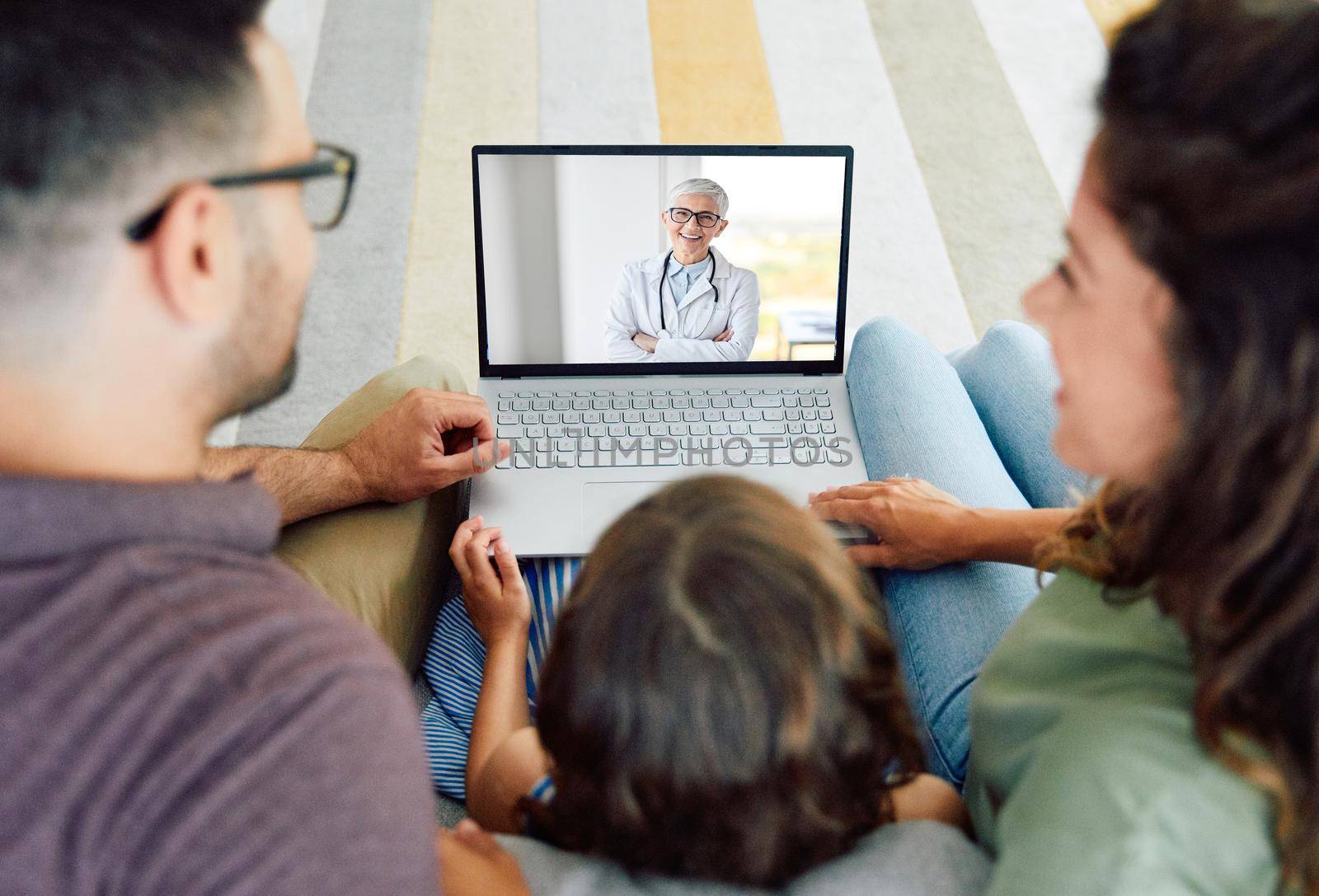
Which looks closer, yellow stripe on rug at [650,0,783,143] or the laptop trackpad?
the laptop trackpad

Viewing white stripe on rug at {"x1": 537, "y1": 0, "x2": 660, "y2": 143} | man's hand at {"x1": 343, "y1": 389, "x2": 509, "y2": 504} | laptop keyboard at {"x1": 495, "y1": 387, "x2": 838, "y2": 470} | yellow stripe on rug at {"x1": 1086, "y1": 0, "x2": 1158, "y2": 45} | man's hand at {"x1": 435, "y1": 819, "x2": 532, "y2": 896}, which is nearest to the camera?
A: man's hand at {"x1": 435, "y1": 819, "x2": 532, "y2": 896}

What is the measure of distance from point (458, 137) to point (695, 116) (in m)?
0.58

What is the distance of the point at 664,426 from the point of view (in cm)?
134

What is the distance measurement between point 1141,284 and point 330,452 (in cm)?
90

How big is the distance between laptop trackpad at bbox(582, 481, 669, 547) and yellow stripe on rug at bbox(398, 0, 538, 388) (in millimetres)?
800

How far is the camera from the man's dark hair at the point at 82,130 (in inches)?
24.0

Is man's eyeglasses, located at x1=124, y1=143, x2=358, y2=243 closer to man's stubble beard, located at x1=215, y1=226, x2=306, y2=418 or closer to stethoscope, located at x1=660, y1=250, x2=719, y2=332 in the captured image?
man's stubble beard, located at x1=215, y1=226, x2=306, y2=418

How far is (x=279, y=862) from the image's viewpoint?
580 mm

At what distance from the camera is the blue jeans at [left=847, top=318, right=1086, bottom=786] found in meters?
1.04

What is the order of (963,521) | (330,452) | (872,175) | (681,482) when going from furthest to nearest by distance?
(872,175) < (330,452) < (963,521) < (681,482)

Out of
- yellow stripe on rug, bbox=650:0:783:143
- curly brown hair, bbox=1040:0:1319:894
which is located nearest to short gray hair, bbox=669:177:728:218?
curly brown hair, bbox=1040:0:1319:894

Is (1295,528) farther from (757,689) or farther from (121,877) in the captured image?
(121,877)

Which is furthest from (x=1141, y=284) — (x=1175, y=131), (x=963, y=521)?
(x=963, y=521)

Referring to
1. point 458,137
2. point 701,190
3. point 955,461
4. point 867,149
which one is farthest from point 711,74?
point 955,461
